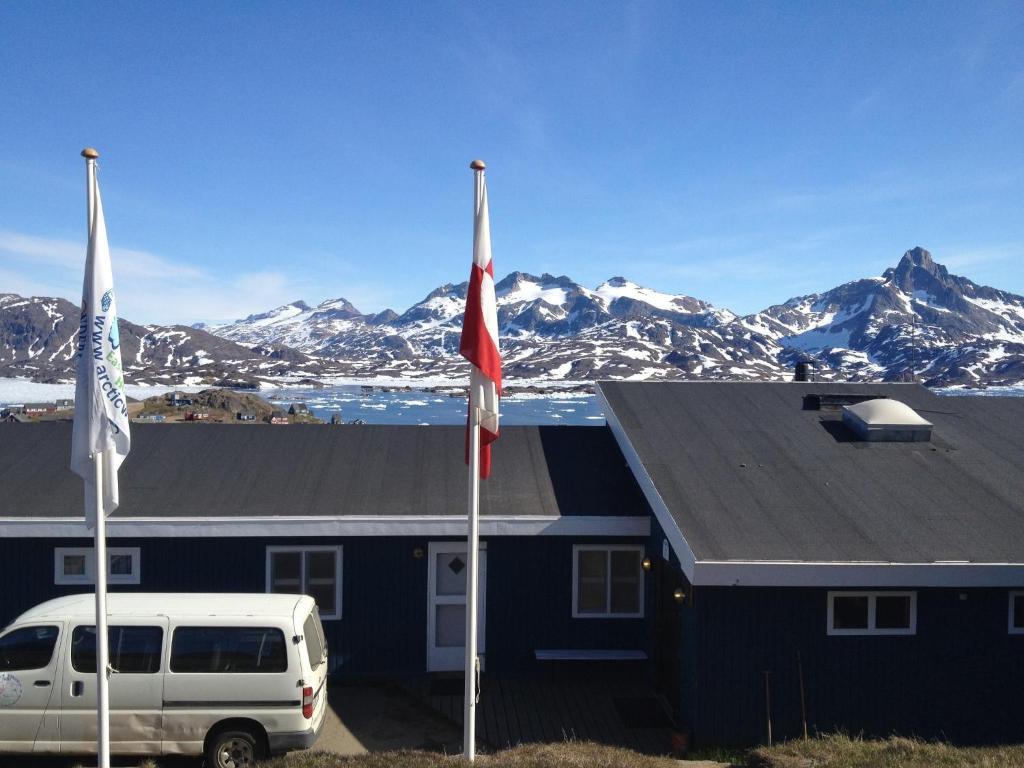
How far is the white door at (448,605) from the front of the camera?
1095 centimetres

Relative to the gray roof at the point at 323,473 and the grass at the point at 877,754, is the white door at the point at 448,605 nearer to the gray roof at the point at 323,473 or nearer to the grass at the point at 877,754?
the gray roof at the point at 323,473

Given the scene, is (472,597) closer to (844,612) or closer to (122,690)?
(122,690)

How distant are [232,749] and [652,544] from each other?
18.7 ft

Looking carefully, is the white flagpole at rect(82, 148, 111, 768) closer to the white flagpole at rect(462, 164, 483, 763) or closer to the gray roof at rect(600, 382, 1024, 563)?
the white flagpole at rect(462, 164, 483, 763)

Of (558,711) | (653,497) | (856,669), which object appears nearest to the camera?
(856,669)

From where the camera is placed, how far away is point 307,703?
759 centimetres

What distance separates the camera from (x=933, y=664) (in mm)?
8617

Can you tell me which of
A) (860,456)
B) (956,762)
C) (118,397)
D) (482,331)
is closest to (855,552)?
(956,762)

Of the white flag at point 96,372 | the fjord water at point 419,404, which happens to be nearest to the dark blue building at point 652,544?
the white flag at point 96,372

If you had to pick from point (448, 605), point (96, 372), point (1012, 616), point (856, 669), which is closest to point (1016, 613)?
point (1012, 616)

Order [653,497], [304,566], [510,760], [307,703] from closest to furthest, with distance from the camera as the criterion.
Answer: [510,760] → [307,703] → [653,497] → [304,566]

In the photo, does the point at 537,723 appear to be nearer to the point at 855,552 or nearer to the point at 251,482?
the point at 855,552

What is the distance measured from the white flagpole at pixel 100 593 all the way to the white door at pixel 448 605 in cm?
495

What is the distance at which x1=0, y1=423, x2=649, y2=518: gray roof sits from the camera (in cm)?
1095
